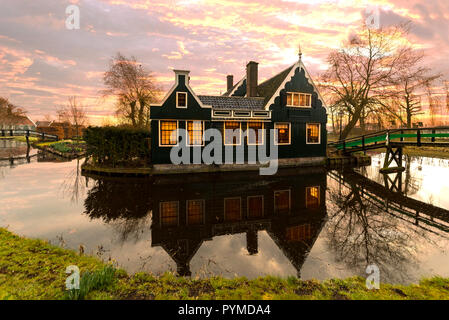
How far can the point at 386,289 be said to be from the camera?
3.98m

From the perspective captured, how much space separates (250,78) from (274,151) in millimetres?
8758

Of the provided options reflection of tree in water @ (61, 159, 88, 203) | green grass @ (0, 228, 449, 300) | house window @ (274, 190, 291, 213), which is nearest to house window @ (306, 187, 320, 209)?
house window @ (274, 190, 291, 213)

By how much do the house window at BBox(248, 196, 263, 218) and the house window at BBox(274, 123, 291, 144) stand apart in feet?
36.3

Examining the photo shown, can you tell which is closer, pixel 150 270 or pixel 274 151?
pixel 150 270

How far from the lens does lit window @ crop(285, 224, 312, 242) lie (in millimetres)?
→ 6345

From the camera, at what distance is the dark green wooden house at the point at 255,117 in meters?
16.8

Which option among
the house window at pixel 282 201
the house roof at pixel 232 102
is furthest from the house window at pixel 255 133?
the house window at pixel 282 201

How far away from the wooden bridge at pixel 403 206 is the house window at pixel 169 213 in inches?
353

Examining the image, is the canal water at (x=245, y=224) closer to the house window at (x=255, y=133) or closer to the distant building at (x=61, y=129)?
the house window at (x=255, y=133)

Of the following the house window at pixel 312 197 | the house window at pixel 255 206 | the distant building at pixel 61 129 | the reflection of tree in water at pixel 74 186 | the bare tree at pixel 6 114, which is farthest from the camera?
the distant building at pixel 61 129

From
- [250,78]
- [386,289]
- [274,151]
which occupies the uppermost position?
[250,78]

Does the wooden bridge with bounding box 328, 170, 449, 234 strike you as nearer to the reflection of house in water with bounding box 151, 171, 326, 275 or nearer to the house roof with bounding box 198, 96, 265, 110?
the reflection of house in water with bounding box 151, 171, 326, 275
